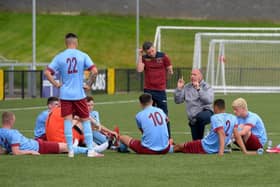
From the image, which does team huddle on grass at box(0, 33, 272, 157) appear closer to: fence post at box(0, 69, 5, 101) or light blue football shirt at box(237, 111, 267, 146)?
light blue football shirt at box(237, 111, 267, 146)

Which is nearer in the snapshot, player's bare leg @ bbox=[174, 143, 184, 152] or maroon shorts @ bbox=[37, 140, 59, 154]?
maroon shorts @ bbox=[37, 140, 59, 154]

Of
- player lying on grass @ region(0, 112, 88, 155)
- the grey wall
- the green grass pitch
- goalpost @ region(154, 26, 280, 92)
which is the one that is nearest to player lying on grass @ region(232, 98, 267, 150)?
the green grass pitch

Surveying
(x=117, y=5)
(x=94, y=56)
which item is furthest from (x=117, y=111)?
(x=117, y=5)

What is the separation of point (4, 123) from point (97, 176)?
299cm

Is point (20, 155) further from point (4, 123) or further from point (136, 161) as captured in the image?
point (136, 161)

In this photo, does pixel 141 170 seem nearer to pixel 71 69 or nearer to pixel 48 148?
pixel 71 69

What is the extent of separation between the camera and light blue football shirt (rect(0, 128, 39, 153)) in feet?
51.6

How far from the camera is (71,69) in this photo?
15273 mm

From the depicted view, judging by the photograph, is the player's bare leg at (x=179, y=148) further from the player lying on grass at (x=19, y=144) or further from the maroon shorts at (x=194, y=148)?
the player lying on grass at (x=19, y=144)

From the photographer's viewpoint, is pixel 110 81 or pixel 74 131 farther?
pixel 110 81

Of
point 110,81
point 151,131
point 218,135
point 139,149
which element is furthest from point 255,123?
point 110,81

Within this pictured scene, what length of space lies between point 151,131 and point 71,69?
1.57 metres

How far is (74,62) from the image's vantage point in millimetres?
15273

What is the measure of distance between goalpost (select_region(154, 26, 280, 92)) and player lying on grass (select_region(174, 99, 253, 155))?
2063 centimetres
